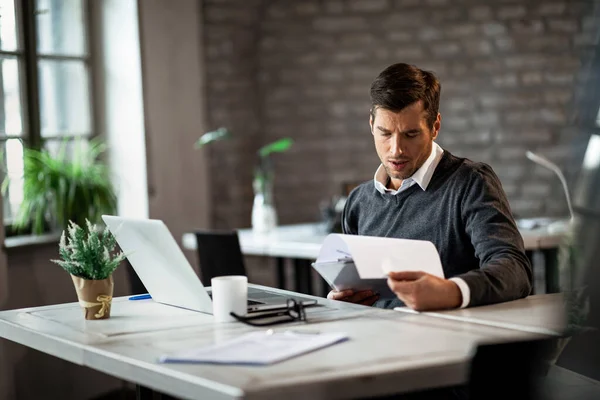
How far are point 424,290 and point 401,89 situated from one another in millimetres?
662

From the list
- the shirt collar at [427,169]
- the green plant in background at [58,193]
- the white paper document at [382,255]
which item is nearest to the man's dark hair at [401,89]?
the shirt collar at [427,169]

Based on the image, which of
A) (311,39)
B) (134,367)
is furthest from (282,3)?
(134,367)

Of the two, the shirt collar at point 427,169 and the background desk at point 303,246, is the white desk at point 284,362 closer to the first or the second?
the shirt collar at point 427,169

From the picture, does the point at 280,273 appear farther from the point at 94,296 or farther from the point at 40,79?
the point at 94,296

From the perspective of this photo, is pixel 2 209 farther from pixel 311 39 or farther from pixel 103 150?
pixel 311 39

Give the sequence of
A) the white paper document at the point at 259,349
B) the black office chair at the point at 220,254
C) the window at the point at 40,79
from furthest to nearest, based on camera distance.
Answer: the window at the point at 40,79
the black office chair at the point at 220,254
the white paper document at the point at 259,349

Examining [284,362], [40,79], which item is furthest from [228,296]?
[40,79]

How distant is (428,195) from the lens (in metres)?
2.45

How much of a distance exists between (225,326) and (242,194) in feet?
11.7

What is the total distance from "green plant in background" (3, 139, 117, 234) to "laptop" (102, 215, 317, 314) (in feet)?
6.35

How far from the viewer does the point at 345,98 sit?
18.1 feet

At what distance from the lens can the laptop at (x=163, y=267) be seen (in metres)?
2.08

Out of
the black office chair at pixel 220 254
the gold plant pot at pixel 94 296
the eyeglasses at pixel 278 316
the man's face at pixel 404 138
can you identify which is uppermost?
Answer: the man's face at pixel 404 138

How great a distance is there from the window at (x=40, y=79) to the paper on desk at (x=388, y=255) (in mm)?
2654
